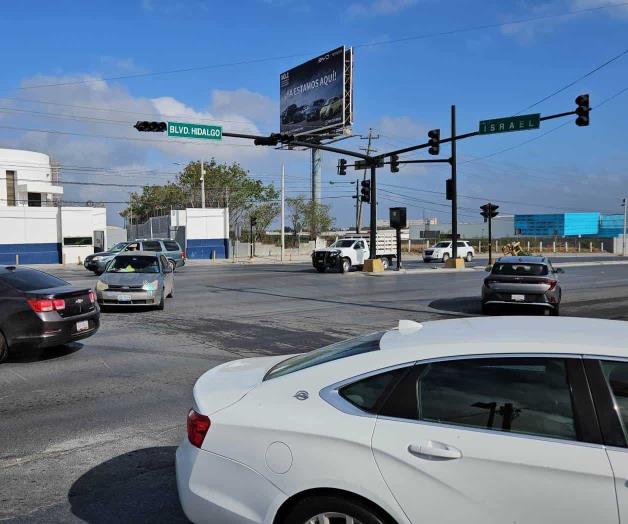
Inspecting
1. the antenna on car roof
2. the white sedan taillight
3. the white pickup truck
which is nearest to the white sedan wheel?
the white sedan taillight

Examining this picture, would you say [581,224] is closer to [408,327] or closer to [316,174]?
[316,174]

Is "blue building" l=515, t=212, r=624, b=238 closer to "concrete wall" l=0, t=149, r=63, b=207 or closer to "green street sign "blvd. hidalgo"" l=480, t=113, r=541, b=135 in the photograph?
"concrete wall" l=0, t=149, r=63, b=207

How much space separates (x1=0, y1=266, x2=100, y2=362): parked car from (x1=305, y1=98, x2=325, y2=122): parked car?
5252 centimetres

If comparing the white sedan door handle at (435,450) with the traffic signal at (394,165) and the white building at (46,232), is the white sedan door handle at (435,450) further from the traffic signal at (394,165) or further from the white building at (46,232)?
the white building at (46,232)

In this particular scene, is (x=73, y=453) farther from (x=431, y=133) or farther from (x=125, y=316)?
(x=431, y=133)

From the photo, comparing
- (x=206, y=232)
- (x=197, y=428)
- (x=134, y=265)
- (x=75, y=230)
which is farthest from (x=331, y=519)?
(x=206, y=232)

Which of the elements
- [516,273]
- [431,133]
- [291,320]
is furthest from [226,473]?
[431,133]

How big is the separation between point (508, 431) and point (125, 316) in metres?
12.8

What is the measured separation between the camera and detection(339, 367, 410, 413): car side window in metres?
2.86

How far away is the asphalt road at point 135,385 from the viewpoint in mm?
4148

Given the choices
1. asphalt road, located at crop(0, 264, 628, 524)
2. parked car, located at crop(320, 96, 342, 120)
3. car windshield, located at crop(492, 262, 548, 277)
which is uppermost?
parked car, located at crop(320, 96, 342, 120)

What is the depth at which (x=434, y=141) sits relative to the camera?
2641cm

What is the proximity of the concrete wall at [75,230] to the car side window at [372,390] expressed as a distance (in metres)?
47.7

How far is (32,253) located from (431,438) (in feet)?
164
